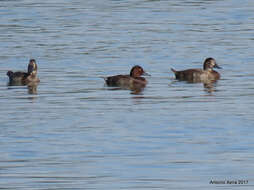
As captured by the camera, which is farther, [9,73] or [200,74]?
[200,74]

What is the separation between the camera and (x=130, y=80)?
2491 cm

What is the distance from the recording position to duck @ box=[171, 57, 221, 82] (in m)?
25.7

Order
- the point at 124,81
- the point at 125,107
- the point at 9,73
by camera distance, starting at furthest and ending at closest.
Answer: the point at 9,73
the point at 124,81
the point at 125,107

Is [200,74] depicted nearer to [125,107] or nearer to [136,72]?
[136,72]

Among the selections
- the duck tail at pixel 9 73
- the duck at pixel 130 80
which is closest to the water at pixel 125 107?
the duck at pixel 130 80

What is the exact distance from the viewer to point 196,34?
35.5m

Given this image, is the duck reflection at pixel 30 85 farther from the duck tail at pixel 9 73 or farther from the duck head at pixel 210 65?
the duck head at pixel 210 65

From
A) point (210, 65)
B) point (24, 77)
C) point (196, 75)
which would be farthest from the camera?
point (210, 65)

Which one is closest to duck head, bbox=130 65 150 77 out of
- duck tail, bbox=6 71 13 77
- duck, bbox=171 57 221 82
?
duck, bbox=171 57 221 82

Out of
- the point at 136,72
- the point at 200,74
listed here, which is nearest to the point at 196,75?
the point at 200,74

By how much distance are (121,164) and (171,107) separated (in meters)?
5.74

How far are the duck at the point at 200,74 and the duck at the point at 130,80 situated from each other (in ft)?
2.99

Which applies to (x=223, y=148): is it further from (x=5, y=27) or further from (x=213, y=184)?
(x=5, y=27)

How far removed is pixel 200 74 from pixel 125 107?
5.59 metres
